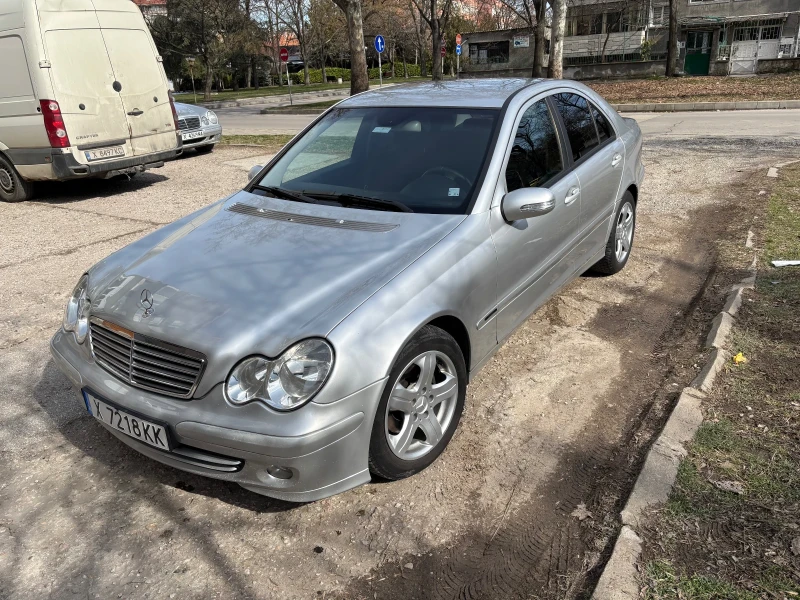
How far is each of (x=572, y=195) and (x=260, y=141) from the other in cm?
1132

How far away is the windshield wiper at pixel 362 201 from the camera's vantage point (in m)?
3.45

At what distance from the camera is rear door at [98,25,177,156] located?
8.86 m

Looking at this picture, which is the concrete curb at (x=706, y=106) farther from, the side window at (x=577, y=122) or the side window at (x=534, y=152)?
the side window at (x=534, y=152)

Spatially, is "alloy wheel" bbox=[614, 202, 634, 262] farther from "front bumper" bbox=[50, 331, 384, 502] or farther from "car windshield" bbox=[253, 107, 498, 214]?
"front bumper" bbox=[50, 331, 384, 502]

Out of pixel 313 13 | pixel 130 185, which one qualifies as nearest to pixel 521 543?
pixel 130 185

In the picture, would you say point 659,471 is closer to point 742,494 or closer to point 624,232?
point 742,494

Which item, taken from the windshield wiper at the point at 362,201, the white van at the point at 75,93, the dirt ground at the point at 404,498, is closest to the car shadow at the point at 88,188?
the white van at the point at 75,93

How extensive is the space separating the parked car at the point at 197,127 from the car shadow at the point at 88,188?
1.68m

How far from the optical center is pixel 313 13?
157 feet

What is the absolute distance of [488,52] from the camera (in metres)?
49.5

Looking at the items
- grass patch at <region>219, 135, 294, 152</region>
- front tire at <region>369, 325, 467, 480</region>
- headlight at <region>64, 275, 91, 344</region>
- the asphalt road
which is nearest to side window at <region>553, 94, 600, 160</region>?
front tire at <region>369, 325, 467, 480</region>

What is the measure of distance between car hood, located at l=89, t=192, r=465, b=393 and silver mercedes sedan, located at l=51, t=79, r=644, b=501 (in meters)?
0.01

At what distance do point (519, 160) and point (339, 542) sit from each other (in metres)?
2.32

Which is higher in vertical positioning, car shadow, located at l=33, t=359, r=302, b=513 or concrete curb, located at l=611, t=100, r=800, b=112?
concrete curb, located at l=611, t=100, r=800, b=112
